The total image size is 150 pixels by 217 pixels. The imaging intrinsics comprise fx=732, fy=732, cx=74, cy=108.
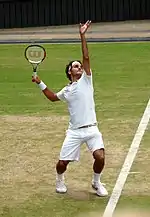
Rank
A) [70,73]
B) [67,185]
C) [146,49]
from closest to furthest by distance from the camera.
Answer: [70,73]
[67,185]
[146,49]

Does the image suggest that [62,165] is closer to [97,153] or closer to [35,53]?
[97,153]

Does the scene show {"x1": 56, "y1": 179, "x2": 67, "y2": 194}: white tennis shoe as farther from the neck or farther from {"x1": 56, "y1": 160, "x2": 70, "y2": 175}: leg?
the neck

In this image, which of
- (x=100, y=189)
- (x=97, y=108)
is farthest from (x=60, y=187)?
(x=97, y=108)

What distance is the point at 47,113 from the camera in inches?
588

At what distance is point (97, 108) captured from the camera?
1520 centimetres

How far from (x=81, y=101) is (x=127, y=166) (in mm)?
1938

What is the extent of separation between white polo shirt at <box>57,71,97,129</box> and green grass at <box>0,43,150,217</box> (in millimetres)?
1009

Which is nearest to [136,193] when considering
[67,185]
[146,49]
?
[67,185]

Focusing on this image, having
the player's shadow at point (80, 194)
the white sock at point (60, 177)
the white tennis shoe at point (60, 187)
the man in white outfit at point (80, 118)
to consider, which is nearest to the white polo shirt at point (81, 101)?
the man in white outfit at point (80, 118)

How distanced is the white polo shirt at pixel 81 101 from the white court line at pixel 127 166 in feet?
3.39

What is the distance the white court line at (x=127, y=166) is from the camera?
909 cm

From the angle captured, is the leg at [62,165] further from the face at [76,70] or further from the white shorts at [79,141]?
the face at [76,70]

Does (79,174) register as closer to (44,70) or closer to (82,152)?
(82,152)

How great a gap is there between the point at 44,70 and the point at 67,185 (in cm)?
1075
